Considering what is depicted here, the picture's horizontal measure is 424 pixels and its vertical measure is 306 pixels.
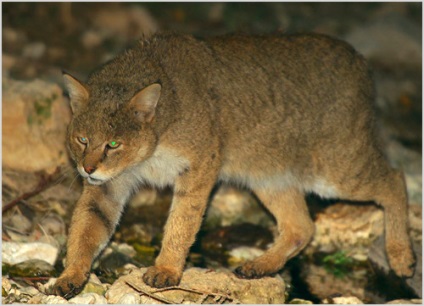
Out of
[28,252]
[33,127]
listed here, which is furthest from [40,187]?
[28,252]

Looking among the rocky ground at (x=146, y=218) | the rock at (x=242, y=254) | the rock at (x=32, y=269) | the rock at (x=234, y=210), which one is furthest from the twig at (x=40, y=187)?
the rock at (x=242, y=254)

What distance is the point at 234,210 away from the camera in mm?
9555

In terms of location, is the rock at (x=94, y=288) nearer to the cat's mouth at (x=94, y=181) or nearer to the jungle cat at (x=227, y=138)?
the jungle cat at (x=227, y=138)

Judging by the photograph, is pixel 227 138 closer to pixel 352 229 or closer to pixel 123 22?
pixel 352 229

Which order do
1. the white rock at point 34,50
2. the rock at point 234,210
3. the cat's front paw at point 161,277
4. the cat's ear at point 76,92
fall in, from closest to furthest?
the cat's ear at point 76,92
the cat's front paw at point 161,277
the rock at point 234,210
the white rock at point 34,50

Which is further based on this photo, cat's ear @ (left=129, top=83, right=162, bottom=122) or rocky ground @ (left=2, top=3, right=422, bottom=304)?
rocky ground @ (left=2, top=3, right=422, bottom=304)

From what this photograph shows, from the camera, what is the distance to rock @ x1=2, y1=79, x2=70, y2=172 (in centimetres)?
931

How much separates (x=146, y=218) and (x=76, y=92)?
2287 mm

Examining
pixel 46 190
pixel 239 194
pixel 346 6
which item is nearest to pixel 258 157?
pixel 239 194

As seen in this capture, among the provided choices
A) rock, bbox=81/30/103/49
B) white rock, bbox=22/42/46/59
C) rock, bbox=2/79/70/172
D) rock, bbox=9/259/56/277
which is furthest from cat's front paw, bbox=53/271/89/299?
rock, bbox=81/30/103/49

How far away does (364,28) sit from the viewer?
13.6 m

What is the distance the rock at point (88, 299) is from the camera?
716 centimetres

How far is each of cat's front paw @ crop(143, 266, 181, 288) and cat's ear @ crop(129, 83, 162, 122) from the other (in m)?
1.32

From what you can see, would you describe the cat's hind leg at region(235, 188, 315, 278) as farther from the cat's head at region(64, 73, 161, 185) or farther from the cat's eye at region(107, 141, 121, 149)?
the cat's eye at region(107, 141, 121, 149)
